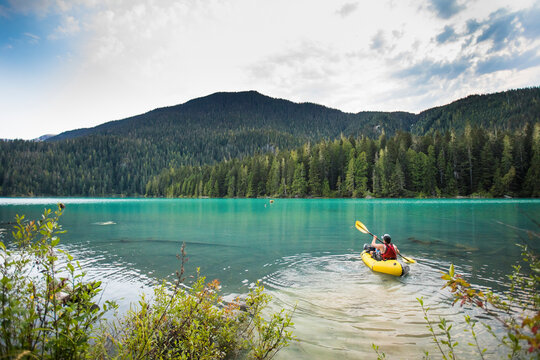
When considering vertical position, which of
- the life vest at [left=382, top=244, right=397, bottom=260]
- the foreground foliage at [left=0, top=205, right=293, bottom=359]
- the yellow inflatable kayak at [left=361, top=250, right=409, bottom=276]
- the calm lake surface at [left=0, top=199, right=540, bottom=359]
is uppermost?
the foreground foliage at [left=0, top=205, right=293, bottom=359]

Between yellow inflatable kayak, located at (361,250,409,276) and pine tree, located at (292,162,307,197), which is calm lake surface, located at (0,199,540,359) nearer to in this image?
yellow inflatable kayak, located at (361,250,409,276)

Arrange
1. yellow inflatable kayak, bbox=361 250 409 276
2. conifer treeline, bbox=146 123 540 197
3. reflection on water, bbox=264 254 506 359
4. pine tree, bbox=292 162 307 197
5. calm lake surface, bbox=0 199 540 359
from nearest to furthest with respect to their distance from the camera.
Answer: reflection on water, bbox=264 254 506 359 → calm lake surface, bbox=0 199 540 359 → yellow inflatable kayak, bbox=361 250 409 276 → conifer treeline, bbox=146 123 540 197 → pine tree, bbox=292 162 307 197

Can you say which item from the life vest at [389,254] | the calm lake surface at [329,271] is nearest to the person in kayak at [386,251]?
the life vest at [389,254]

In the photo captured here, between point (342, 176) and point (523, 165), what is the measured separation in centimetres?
4986

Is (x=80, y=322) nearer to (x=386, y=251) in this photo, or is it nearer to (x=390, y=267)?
(x=390, y=267)

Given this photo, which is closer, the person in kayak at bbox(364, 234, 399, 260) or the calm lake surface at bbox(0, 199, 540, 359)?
the calm lake surface at bbox(0, 199, 540, 359)

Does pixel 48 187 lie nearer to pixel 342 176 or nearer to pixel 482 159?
pixel 342 176

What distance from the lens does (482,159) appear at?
275 feet

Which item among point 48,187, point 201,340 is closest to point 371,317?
point 201,340

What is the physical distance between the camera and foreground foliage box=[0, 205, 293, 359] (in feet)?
9.75

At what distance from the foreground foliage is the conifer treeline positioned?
93.4m

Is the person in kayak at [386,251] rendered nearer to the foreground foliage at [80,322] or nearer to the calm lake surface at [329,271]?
the calm lake surface at [329,271]

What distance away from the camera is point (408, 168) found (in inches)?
3647

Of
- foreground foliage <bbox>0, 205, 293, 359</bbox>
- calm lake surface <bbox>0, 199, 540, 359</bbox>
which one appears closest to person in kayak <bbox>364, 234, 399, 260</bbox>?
calm lake surface <bbox>0, 199, 540, 359</bbox>
